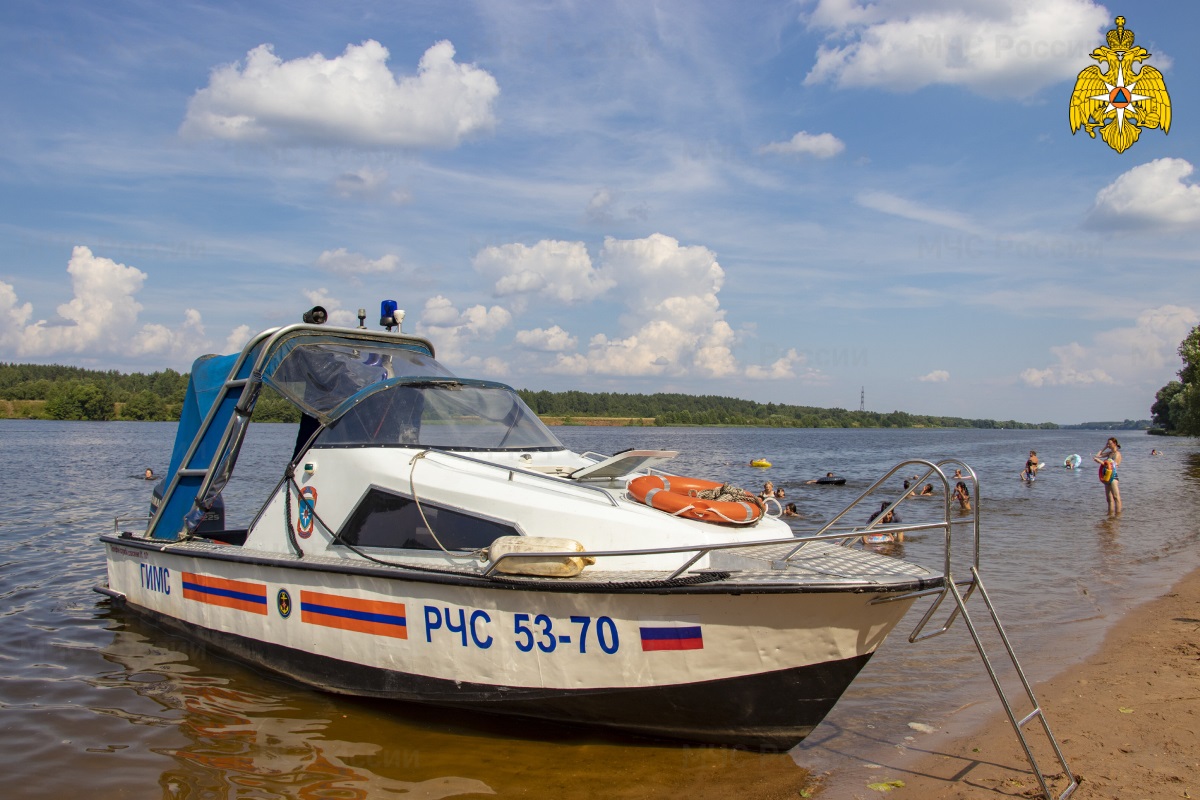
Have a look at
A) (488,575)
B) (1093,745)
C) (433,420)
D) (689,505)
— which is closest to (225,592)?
(433,420)

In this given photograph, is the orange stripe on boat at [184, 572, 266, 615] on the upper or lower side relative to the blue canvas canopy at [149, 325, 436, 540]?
lower

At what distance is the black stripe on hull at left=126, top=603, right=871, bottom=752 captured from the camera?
15.9 ft

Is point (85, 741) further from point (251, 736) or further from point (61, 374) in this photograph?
point (61, 374)

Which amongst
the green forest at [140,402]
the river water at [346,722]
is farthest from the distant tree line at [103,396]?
the river water at [346,722]

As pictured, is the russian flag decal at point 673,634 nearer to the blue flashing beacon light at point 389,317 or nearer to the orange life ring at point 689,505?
the orange life ring at point 689,505

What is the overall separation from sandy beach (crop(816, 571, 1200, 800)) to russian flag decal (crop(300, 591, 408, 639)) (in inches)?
118

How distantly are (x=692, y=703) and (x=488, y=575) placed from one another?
1.51 m

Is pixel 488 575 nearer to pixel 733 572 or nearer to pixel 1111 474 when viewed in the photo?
pixel 733 572

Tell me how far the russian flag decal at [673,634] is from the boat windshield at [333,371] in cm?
339

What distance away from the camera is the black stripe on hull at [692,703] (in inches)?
191

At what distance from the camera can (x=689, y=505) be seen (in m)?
5.46

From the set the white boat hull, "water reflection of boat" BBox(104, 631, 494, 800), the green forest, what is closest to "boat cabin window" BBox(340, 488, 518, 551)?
the white boat hull

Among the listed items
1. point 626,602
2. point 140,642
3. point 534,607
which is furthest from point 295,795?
point 140,642

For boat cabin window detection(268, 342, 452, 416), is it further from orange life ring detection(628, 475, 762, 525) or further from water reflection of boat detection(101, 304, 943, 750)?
orange life ring detection(628, 475, 762, 525)
